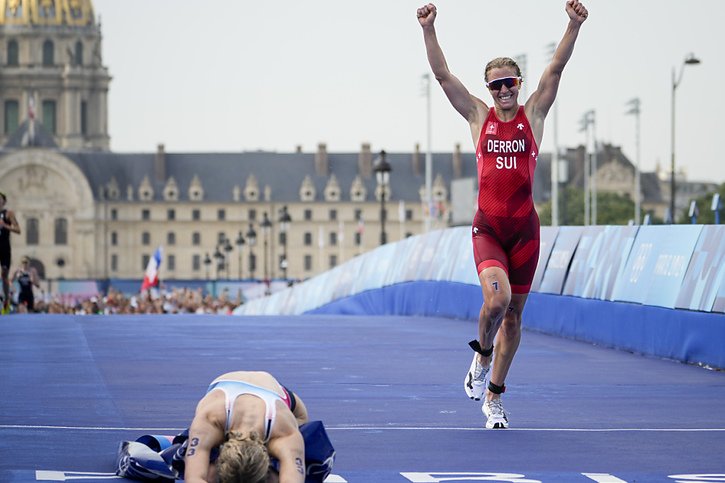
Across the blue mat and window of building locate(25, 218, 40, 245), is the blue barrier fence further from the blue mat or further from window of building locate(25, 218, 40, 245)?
window of building locate(25, 218, 40, 245)

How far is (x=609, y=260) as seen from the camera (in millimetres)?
18984

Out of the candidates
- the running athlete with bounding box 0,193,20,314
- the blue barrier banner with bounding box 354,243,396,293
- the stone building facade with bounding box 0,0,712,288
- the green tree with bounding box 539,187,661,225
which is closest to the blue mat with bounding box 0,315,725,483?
the running athlete with bounding box 0,193,20,314

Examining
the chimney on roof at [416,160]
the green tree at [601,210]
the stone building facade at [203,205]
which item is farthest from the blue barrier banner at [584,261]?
the chimney on roof at [416,160]

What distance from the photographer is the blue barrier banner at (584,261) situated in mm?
19625

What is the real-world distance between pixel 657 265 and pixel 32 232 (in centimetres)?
17692

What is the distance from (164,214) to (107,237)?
6863mm

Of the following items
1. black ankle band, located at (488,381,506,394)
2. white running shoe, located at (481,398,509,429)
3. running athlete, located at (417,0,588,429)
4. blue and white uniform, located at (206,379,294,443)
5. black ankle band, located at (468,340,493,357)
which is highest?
running athlete, located at (417,0,588,429)

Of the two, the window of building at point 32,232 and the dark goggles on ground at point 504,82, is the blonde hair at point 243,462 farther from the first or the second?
the window of building at point 32,232

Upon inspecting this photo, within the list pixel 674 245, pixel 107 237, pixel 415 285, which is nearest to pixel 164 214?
pixel 107 237

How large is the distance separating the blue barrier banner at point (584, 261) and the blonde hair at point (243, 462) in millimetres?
12726

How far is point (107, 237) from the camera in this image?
194m

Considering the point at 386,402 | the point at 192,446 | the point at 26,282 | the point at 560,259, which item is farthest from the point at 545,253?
the point at 192,446

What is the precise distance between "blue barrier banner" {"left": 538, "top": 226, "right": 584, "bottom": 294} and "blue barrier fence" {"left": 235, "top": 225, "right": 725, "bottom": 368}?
0.02 metres

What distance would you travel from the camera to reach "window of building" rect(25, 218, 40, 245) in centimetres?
18912
